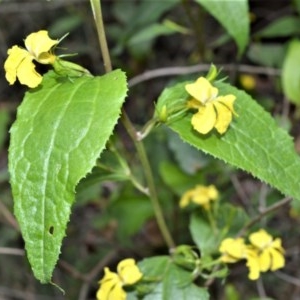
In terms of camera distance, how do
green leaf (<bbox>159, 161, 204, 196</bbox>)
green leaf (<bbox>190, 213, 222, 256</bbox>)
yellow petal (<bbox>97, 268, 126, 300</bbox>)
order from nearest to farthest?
yellow petal (<bbox>97, 268, 126, 300</bbox>), green leaf (<bbox>190, 213, 222, 256</bbox>), green leaf (<bbox>159, 161, 204, 196</bbox>)

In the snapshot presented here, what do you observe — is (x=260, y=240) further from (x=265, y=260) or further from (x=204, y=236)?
(x=204, y=236)

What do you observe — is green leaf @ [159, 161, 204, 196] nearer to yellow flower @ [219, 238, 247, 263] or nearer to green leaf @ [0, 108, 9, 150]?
yellow flower @ [219, 238, 247, 263]

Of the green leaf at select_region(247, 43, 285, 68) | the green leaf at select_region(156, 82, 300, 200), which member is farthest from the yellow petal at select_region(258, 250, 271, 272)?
the green leaf at select_region(247, 43, 285, 68)

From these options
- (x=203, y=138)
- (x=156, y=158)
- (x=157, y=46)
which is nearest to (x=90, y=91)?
(x=203, y=138)

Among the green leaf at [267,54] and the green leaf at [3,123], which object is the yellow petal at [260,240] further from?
the green leaf at [3,123]

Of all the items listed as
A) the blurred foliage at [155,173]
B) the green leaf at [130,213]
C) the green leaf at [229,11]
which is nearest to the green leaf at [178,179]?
the blurred foliage at [155,173]
